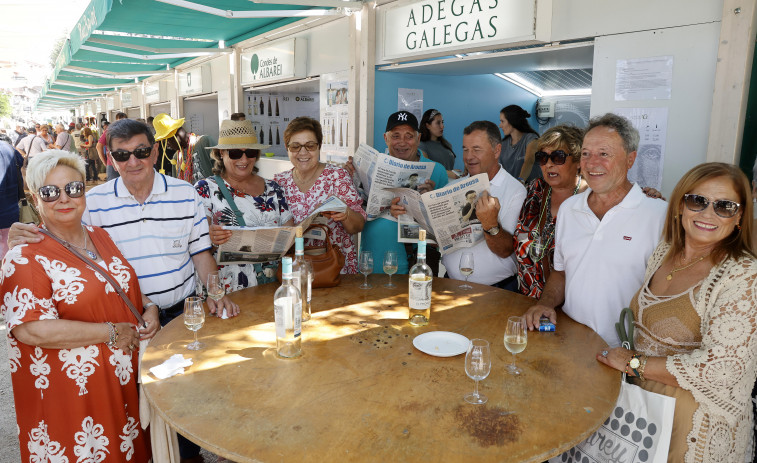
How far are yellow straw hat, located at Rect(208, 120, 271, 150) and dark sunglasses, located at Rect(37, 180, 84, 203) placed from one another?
0.91m

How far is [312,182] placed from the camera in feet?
10.1

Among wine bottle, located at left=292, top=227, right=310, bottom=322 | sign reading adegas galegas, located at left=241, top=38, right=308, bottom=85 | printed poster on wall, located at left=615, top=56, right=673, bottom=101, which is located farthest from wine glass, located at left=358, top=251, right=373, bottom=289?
sign reading adegas galegas, located at left=241, top=38, right=308, bottom=85

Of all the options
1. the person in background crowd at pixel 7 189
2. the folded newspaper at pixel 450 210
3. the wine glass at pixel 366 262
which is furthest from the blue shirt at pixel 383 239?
the person in background crowd at pixel 7 189

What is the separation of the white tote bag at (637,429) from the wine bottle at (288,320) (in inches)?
44.9

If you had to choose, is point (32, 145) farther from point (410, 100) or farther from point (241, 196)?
point (241, 196)

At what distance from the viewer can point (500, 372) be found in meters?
1.71

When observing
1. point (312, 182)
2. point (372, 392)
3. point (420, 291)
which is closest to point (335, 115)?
point (312, 182)

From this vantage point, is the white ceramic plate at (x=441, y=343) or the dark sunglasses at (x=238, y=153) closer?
the white ceramic plate at (x=441, y=343)

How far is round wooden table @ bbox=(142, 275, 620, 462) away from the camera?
1.29 metres

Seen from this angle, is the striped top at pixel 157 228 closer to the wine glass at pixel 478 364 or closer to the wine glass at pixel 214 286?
the wine glass at pixel 214 286

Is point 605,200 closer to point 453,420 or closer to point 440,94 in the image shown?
point 453,420

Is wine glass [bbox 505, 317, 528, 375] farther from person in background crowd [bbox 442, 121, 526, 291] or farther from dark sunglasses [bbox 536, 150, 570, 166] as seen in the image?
dark sunglasses [bbox 536, 150, 570, 166]

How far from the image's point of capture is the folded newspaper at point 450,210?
261 cm

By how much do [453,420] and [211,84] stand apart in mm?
9618
